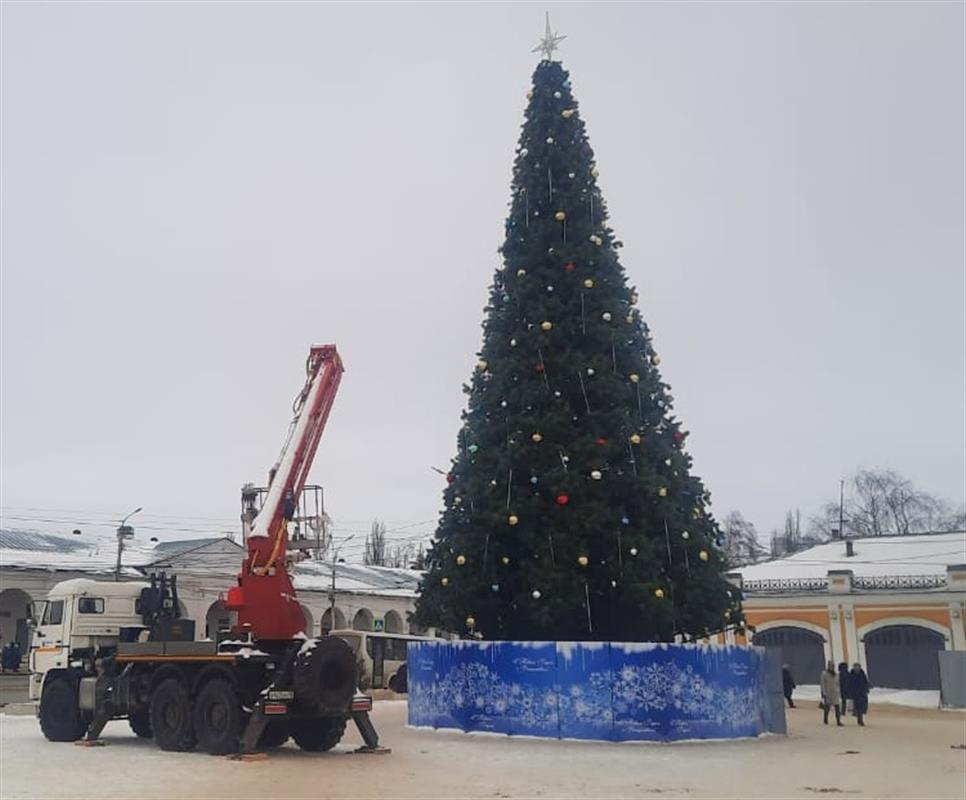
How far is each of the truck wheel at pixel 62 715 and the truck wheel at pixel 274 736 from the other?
3.66 metres

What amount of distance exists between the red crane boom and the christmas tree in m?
3.10

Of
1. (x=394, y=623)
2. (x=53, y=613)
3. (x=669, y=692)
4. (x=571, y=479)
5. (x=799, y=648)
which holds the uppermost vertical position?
(x=571, y=479)

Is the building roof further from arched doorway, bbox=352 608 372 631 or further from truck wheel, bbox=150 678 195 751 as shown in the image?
truck wheel, bbox=150 678 195 751

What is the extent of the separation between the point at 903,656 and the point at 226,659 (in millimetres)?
31868

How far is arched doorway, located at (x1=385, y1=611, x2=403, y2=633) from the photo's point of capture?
63056 millimetres

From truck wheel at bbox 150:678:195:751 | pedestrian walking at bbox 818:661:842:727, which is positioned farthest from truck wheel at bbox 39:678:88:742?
pedestrian walking at bbox 818:661:842:727

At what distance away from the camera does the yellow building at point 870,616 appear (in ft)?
129

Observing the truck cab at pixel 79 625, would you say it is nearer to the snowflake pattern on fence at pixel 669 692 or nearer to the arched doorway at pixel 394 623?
the snowflake pattern on fence at pixel 669 692

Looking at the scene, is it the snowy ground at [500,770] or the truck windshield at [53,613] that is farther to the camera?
the truck windshield at [53,613]

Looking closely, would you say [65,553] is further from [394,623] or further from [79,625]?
[79,625]

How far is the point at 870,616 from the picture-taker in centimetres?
4038

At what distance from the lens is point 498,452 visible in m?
19.8

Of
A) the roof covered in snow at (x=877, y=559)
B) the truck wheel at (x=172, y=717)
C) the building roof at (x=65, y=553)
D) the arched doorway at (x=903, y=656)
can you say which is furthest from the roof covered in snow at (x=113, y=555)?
the truck wheel at (x=172, y=717)

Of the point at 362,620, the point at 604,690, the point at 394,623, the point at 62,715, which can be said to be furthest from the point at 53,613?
the point at 394,623
